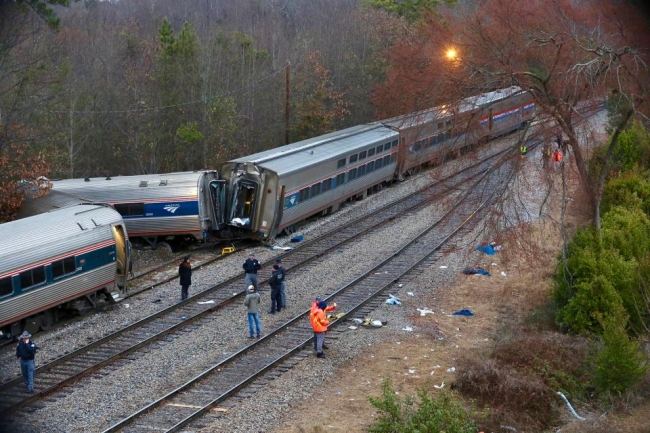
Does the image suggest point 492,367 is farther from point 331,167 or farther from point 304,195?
point 331,167

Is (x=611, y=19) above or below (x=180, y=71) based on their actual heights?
above

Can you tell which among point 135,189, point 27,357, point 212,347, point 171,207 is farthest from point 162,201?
point 27,357

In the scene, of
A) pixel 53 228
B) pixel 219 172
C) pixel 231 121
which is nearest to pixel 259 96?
pixel 231 121

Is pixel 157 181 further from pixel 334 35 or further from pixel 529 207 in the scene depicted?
pixel 334 35

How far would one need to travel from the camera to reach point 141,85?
1374 inches

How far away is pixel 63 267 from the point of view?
60.1ft

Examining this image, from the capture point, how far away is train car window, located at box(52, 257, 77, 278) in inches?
711

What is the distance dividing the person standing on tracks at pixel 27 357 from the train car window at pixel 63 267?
3810 mm

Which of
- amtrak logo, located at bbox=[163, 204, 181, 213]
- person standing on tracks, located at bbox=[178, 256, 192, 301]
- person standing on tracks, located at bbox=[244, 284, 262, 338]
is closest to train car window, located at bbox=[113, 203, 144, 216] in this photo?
amtrak logo, located at bbox=[163, 204, 181, 213]

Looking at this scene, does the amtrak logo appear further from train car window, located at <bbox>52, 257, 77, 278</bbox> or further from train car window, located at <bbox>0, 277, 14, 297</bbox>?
train car window, located at <bbox>0, 277, 14, 297</bbox>

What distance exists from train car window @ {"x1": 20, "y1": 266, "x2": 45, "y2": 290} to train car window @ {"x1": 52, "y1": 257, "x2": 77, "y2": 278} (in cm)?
38

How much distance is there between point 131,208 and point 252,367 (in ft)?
35.9

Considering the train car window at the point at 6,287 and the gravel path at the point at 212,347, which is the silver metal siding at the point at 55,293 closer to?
the train car window at the point at 6,287

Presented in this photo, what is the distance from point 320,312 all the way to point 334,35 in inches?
1371
